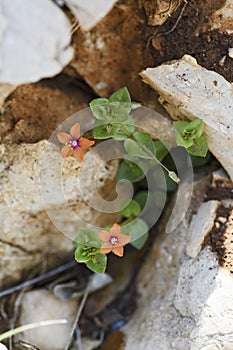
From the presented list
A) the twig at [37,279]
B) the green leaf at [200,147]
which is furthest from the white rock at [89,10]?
the twig at [37,279]

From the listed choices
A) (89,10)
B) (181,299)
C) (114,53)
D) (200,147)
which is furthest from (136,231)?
(89,10)

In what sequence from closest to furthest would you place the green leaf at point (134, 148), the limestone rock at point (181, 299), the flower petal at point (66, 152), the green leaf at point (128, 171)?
the limestone rock at point (181, 299)
the flower petal at point (66, 152)
the green leaf at point (134, 148)
the green leaf at point (128, 171)

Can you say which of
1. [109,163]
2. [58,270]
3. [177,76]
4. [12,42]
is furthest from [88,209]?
[12,42]

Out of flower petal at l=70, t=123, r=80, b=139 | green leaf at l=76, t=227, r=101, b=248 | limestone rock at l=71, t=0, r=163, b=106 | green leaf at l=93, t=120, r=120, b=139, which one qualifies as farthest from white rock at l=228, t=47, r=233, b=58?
green leaf at l=76, t=227, r=101, b=248

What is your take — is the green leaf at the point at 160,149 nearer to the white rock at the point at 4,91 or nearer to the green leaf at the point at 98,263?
the green leaf at the point at 98,263

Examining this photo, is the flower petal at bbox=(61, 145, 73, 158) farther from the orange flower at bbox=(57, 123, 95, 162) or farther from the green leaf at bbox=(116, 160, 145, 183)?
the green leaf at bbox=(116, 160, 145, 183)

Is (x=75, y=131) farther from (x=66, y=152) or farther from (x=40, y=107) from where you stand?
(x=40, y=107)

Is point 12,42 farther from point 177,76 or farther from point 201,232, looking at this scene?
point 201,232
